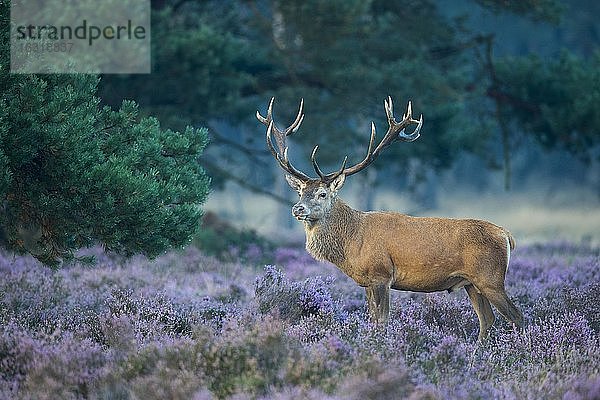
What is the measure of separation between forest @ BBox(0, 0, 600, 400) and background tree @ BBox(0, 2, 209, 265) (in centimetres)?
2

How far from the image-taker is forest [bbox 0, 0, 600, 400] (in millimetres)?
6305

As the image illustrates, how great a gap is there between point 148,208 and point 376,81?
7.89m

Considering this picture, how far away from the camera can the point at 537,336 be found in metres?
7.82

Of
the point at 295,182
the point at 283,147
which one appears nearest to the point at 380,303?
the point at 295,182

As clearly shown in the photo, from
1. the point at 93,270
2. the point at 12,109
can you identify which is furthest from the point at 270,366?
the point at 93,270

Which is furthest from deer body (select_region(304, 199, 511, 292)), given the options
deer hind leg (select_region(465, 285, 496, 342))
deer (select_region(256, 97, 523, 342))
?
deer hind leg (select_region(465, 285, 496, 342))

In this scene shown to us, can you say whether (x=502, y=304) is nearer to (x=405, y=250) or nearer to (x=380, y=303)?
(x=405, y=250)

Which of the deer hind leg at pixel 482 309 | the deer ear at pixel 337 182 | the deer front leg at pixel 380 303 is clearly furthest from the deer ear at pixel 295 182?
the deer hind leg at pixel 482 309

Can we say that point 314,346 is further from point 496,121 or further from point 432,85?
point 496,121

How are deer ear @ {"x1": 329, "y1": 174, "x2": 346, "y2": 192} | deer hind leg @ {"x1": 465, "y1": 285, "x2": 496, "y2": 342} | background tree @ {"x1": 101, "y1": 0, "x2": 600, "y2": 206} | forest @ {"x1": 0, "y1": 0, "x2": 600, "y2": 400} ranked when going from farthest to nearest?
background tree @ {"x1": 101, "y1": 0, "x2": 600, "y2": 206} → deer ear @ {"x1": 329, "y1": 174, "x2": 346, "y2": 192} → deer hind leg @ {"x1": 465, "y1": 285, "x2": 496, "y2": 342} → forest @ {"x1": 0, "y1": 0, "x2": 600, "y2": 400}

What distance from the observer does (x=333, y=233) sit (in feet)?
29.0

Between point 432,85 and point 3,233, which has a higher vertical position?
point 432,85

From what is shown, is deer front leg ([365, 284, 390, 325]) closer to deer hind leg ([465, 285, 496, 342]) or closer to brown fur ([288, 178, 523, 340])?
brown fur ([288, 178, 523, 340])

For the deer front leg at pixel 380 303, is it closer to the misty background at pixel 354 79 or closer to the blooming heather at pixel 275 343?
the blooming heather at pixel 275 343
